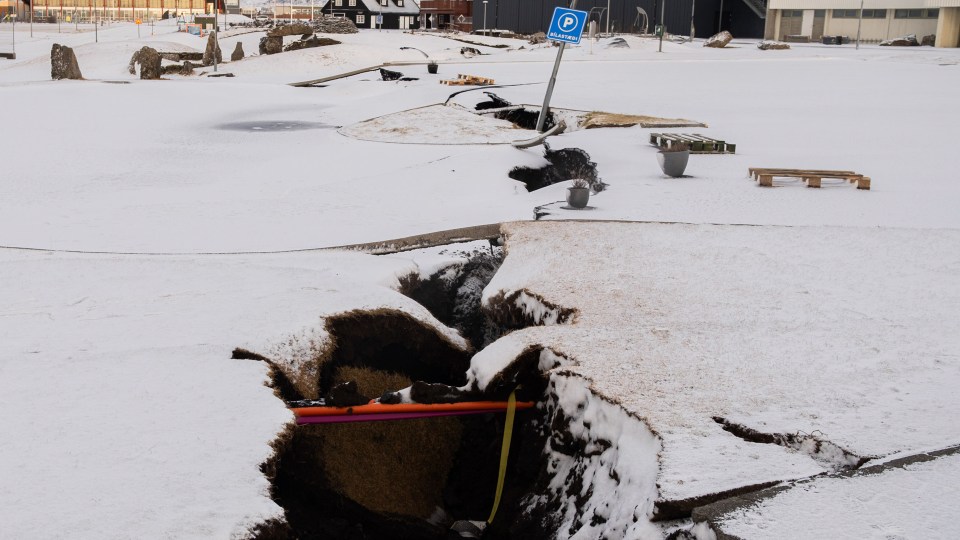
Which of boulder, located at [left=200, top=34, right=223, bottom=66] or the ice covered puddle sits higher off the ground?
boulder, located at [left=200, top=34, right=223, bottom=66]

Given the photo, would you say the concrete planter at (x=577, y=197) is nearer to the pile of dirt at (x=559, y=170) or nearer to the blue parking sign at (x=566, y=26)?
the pile of dirt at (x=559, y=170)

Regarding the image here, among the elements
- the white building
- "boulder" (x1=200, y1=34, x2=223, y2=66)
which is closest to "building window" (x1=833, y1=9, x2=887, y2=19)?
the white building

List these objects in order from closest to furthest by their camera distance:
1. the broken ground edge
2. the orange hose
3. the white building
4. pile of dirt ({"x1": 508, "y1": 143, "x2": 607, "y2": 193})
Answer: the broken ground edge < the orange hose < pile of dirt ({"x1": 508, "y1": 143, "x2": 607, "y2": 193}) < the white building

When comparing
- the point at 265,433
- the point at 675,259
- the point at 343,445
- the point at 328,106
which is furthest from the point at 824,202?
the point at 328,106

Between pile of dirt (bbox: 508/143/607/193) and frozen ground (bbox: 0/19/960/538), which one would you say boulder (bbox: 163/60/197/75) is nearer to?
frozen ground (bbox: 0/19/960/538)

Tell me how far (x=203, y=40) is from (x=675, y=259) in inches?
2410

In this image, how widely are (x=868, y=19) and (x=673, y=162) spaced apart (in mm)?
44545

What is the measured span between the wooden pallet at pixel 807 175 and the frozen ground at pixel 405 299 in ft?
1.14

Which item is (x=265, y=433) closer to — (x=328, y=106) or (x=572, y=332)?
(x=572, y=332)

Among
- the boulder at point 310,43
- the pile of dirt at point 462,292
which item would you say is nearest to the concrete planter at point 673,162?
the pile of dirt at point 462,292

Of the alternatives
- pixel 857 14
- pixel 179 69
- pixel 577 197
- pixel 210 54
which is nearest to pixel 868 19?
pixel 857 14

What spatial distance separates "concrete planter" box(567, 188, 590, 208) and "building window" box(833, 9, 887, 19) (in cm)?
4655

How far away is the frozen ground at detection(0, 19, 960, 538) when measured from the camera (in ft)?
17.0

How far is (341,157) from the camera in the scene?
53.5 feet
